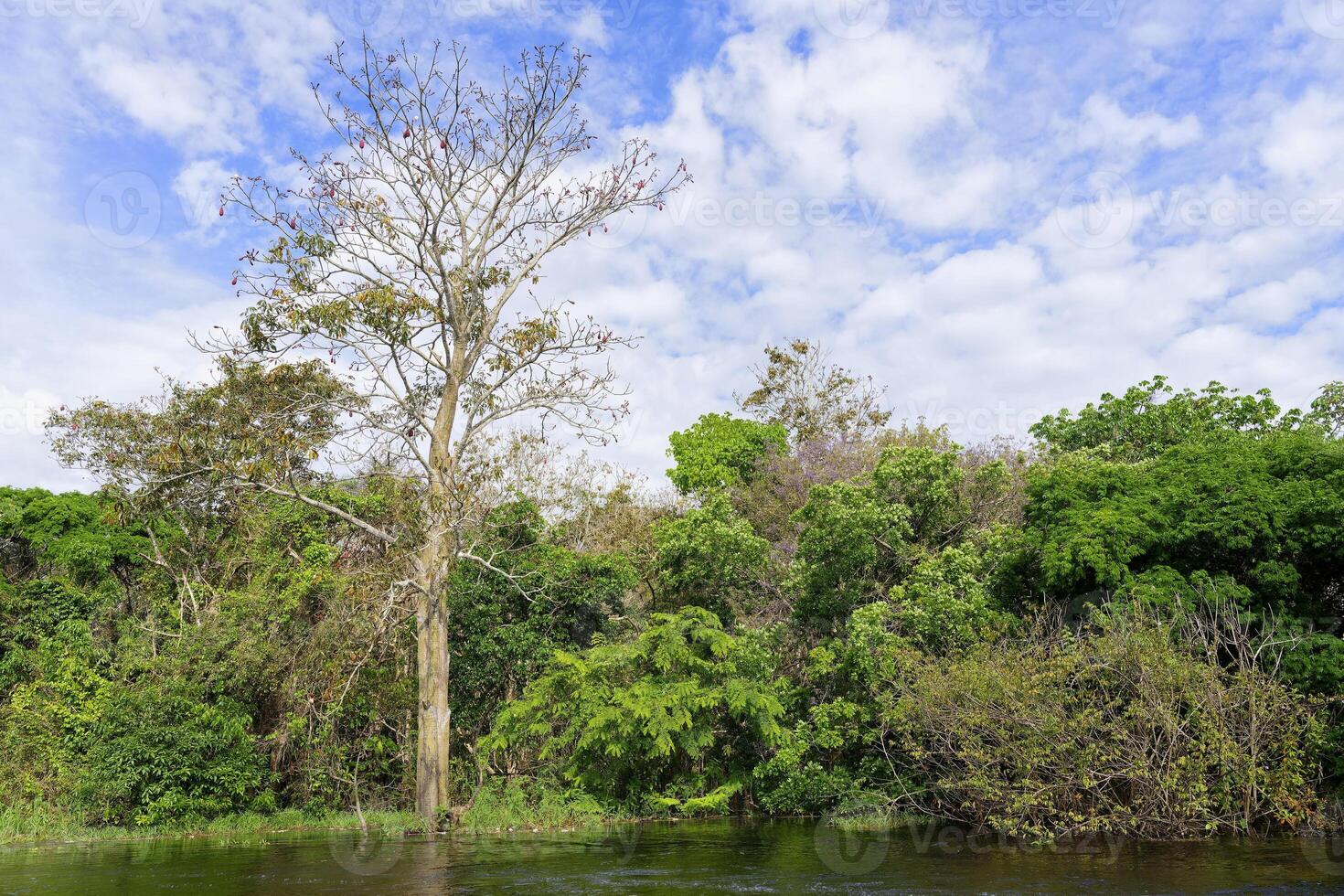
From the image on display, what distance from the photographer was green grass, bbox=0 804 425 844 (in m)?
17.5

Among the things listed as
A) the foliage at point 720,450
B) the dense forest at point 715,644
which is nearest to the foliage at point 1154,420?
the dense forest at point 715,644

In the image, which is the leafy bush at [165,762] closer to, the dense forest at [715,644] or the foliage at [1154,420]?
the dense forest at [715,644]

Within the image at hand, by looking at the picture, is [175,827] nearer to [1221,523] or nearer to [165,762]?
[165,762]

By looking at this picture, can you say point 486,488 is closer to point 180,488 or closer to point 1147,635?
point 180,488

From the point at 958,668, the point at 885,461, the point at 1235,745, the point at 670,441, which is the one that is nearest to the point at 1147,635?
the point at 1235,745

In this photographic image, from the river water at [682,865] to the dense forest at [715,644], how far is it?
4.53 feet

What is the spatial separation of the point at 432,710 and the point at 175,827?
509cm

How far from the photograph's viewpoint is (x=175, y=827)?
59.4 ft

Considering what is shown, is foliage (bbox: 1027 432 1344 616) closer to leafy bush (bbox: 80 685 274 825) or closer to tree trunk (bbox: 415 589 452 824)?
tree trunk (bbox: 415 589 452 824)

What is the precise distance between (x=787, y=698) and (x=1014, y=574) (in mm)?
5197

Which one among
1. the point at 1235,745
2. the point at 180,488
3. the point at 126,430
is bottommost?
the point at 1235,745

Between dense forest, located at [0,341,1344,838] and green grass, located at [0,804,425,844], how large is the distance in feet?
1.06

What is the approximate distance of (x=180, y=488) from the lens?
63.4ft

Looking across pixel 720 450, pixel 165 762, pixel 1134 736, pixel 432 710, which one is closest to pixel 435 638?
Result: pixel 432 710
